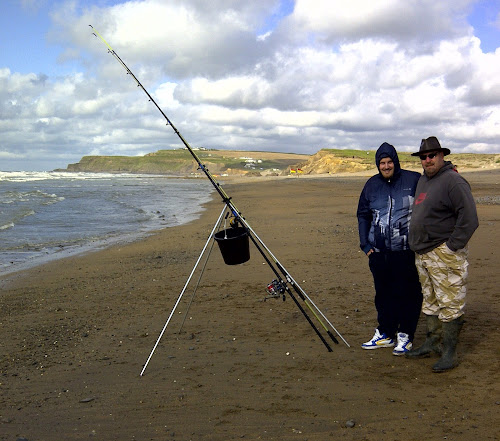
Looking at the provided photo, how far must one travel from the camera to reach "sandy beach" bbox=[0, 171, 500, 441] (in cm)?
348

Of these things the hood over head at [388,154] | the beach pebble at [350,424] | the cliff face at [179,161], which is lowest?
the cliff face at [179,161]

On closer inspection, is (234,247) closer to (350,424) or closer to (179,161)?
(350,424)

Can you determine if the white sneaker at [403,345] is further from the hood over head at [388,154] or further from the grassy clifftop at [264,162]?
the grassy clifftop at [264,162]

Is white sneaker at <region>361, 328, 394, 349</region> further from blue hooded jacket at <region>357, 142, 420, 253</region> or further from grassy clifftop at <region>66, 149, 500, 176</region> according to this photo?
grassy clifftop at <region>66, 149, 500, 176</region>

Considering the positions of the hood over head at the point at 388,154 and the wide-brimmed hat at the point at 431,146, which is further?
the hood over head at the point at 388,154

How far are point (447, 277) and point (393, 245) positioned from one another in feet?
1.77

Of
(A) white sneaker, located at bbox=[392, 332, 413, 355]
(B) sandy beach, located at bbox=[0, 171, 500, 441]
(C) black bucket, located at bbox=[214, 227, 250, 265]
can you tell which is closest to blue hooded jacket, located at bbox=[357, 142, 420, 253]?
(A) white sneaker, located at bbox=[392, 332, 413, 355]

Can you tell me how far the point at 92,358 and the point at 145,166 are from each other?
569 feet

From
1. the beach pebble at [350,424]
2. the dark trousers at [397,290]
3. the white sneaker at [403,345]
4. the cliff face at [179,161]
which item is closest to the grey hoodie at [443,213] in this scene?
the dark trousers at [397,290]

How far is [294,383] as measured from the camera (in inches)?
161

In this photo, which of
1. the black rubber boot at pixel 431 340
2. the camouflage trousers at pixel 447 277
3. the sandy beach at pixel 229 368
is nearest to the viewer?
the sandy beach at pixel 229 368

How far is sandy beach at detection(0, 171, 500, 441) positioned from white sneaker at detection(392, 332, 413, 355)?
0.06 metres

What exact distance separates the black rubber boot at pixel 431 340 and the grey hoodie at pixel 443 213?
0.62 metres

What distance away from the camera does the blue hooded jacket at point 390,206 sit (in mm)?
4434
